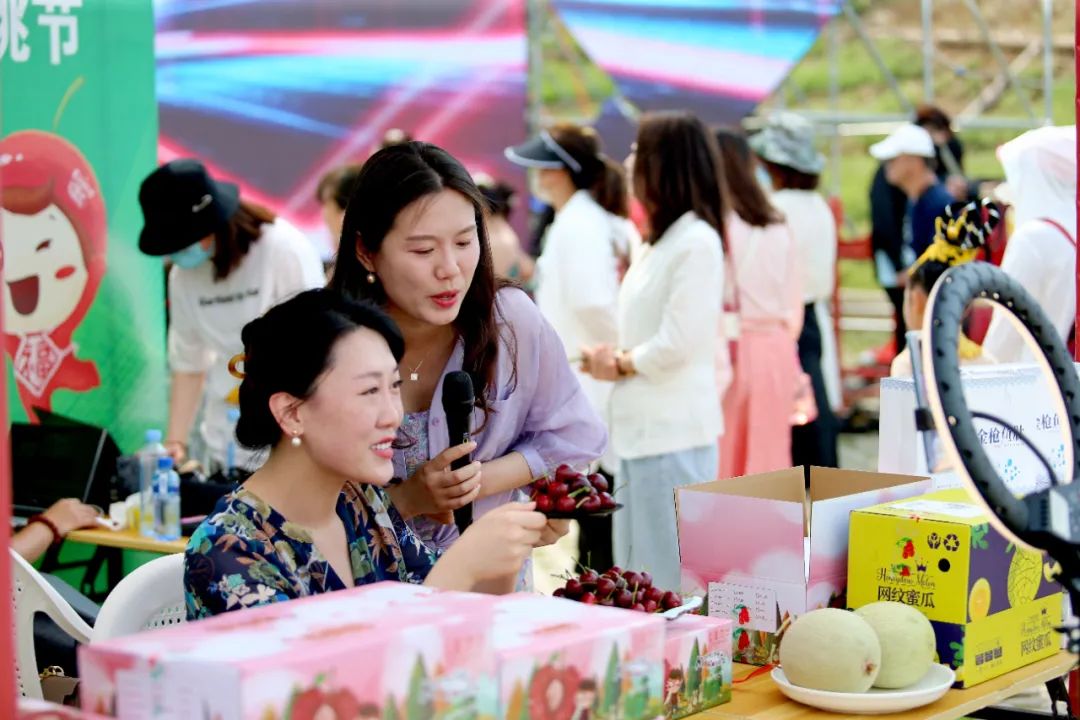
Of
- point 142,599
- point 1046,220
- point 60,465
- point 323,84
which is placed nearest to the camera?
point 142,599

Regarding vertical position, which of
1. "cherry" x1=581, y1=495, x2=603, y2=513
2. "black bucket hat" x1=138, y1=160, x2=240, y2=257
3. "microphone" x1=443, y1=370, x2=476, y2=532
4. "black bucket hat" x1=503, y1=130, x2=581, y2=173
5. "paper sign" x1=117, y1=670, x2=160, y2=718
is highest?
"black bucket hat" x1=503, y1=130, x2=581, y2=173

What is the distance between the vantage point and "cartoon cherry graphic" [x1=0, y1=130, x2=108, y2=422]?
4641 mm

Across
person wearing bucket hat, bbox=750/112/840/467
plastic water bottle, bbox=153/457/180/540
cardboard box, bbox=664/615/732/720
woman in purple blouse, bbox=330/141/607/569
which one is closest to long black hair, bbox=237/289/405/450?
woman in purple blouse, bbox=330/141/607/569

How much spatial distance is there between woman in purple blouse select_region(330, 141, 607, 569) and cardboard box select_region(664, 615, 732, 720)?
52cm

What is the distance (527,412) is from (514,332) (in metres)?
0.17

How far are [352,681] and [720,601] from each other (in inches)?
43.8

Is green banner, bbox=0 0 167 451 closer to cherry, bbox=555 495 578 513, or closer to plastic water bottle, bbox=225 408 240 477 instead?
plastic water bottle, bbox=225 408 240 477

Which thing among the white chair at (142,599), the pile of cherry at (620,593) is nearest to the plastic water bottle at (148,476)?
the white chair at (142,599)

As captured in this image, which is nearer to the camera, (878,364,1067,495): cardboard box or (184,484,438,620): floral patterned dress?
(184,484,438,620): floral patterned dress

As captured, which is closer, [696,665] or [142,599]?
[696,665]

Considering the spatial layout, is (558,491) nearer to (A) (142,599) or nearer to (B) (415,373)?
(B) (415,373)

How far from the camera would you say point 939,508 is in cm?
246

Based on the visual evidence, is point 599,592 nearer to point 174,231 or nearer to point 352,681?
point 352,681

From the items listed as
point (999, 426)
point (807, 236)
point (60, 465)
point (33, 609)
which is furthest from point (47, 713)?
point (807, 236)
